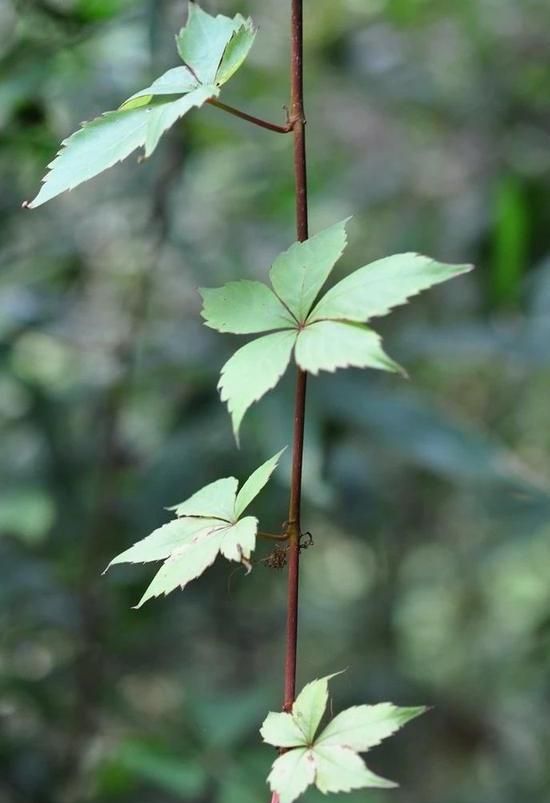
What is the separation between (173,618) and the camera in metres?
1.68

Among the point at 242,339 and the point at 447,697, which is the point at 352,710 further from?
the point at 447,697

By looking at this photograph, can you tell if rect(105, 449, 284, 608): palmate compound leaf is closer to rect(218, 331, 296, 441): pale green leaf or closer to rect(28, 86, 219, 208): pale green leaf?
rect(218, 331, 296, 441): pale green leaf

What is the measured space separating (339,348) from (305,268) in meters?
0.06

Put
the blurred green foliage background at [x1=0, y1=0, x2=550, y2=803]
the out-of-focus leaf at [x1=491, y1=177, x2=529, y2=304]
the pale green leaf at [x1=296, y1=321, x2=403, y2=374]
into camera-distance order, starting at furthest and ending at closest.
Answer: the out-of-focus leaf at [x1=491, y1=177, x2=529, y2=304] < the blurred green foliage background at [x1=0, y1=0, x2=550, y2=803] < the pale green leaf at [x1=296, y1=321, x2=403, y2=374]

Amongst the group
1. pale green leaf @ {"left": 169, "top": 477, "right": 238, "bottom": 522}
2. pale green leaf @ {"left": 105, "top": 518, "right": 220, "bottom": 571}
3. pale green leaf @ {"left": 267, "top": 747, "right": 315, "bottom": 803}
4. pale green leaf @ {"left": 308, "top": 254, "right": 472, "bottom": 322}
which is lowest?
pale green leaf @ {"left": 267, "top": 747, "right": 315, "bottom": 803}

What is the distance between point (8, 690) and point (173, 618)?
367 millimetres

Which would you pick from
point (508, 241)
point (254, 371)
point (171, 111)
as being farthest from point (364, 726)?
point (508, 241)

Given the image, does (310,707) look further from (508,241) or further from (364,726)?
(508,241)

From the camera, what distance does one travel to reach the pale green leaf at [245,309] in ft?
1.43

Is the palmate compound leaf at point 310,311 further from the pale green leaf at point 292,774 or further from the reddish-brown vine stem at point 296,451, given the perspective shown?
the pale green leaf at point 292,774

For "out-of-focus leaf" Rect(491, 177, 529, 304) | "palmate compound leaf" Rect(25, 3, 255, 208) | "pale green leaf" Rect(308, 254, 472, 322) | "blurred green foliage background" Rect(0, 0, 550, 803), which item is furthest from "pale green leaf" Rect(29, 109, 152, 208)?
"out-of-focus leaf" Rect(491, 177, 529, 304)

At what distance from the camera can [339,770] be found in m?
0.39

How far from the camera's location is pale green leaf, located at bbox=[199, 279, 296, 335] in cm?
44

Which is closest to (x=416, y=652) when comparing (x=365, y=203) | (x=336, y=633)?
(x=336, y=633)
